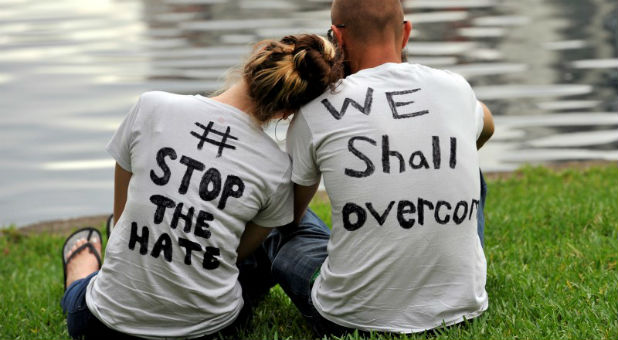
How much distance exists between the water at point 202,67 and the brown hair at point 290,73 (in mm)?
2825

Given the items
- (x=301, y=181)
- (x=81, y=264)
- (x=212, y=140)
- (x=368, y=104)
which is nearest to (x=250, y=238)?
(x=301, y=181)

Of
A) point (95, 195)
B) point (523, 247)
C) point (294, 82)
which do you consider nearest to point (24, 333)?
point (294, 82)

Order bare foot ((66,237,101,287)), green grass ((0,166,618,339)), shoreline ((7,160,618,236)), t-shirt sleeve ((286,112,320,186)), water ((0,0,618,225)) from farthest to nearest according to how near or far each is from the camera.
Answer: water ((0,0,618,225)) < shoreline ((7,160,618,236)) < bare foot ((66,237,101,287)) < green grass ((0,166,618,339)) < t-shirt sleeve ((286,112,320,186))

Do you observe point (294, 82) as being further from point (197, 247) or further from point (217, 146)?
point (197, 247)

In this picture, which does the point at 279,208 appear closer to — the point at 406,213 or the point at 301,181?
the point at 301,181

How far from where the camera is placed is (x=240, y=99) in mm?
3168

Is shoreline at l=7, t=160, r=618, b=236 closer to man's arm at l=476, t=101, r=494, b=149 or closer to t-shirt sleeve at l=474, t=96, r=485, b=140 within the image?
man's arm at l=476, t=101, r=494, b=149

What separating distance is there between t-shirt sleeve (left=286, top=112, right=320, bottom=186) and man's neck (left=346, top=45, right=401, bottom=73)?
0.33m

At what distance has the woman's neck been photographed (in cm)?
316

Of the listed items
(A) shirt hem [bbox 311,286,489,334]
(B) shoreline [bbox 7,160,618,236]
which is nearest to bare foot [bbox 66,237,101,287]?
(A) shirt hem [bbox 311,286,489,334]

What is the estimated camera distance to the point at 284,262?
3422 millimetres

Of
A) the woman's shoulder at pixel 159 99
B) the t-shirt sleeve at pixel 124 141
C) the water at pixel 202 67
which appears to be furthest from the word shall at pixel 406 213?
the water at pixel 202 67

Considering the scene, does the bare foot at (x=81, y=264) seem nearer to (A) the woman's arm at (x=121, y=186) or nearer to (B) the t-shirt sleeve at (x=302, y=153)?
(A) the woman's arm at (x=121, y=186)

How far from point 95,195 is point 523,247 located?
148 inches
